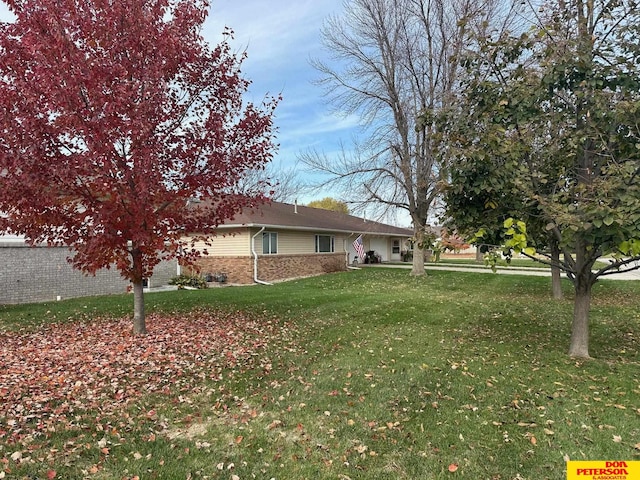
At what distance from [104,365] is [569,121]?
742 cm

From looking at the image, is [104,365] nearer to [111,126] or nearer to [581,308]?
[111,126]

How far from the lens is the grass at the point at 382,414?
329 cm

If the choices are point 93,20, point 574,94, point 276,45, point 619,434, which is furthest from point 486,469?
point 276,45

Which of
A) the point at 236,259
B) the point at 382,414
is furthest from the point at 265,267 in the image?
the point at 382,414

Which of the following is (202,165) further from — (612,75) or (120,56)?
(612,75)

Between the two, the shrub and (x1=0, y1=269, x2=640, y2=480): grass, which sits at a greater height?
the shrub

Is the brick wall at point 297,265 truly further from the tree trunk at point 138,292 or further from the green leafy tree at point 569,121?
the green leafy tree at point 569,121

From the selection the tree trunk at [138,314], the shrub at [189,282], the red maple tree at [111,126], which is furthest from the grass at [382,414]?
the shrub at [189,282]

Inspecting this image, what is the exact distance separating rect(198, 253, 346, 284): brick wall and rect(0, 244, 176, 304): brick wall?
4.19 m

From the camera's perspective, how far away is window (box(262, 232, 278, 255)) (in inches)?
722

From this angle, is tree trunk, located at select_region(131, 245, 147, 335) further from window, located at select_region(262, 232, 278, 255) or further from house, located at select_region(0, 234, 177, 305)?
window, located at select_region(262, 232, 278, 255)

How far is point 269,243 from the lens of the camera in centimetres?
1867

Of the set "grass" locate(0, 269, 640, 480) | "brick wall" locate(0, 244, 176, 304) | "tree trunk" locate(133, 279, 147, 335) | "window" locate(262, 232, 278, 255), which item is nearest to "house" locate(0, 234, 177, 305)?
"brick wall" locate(0, 244, 176, 304)

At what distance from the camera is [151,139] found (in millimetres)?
6859
